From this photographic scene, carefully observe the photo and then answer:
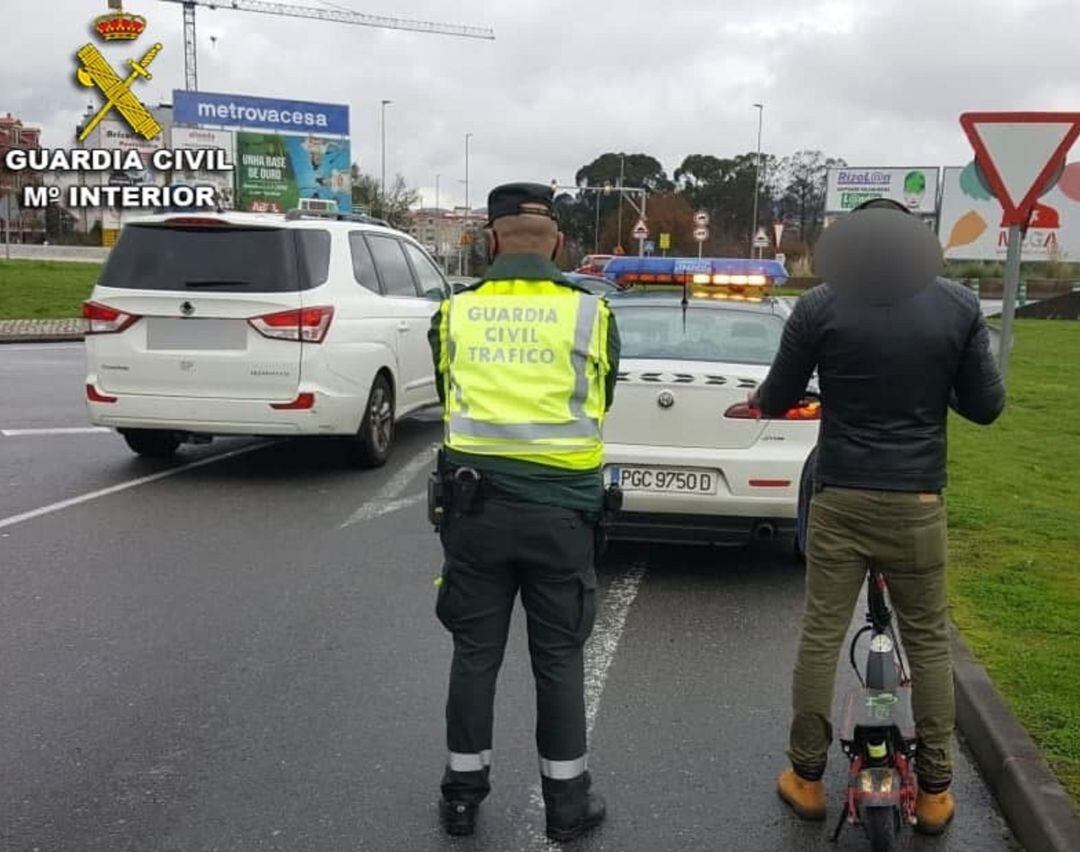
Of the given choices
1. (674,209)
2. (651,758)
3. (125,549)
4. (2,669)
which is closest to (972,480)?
(651,758)

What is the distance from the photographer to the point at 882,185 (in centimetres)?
4988

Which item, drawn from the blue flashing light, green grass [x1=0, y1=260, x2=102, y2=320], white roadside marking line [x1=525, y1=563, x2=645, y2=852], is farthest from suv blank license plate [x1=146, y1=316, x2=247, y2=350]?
green grass [x1=0, y1=260, x2=102, y2=320]

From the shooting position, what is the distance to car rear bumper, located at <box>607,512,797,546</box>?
18.1 feet

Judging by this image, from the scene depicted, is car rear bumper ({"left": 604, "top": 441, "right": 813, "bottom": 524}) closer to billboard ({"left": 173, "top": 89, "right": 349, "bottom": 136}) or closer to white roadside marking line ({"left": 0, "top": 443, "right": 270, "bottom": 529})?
white roadside marking line ({"left": 0, "top": 443, "right": 270, "bottom": 529})

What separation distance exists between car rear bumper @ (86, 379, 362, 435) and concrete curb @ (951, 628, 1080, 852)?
15.7 ft

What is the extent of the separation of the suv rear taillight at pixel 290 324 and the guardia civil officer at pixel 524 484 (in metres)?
4.57

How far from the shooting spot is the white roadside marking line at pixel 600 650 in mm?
3316

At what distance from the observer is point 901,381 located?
9.93 feet

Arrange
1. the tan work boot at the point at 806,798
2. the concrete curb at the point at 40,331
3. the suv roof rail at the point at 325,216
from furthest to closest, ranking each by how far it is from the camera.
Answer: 1. the concrete curb at the point at 40,331
2. the suv roof rail at the point at 325,216
3. the tan work boot at the point at 806,798

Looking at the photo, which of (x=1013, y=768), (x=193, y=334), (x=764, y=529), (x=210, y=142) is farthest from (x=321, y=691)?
(x=210, y=142)

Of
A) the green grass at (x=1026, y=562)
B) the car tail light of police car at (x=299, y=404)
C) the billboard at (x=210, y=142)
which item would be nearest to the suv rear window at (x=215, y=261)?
the car tail light of police car at (x=299, y=404)

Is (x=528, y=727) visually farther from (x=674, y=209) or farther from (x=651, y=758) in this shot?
(x=674, y=209)

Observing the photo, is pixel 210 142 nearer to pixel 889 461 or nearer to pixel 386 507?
pixel 386 507

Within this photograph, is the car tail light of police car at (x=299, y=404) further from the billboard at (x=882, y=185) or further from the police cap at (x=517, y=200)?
the billboard at (x=882, y=185)
